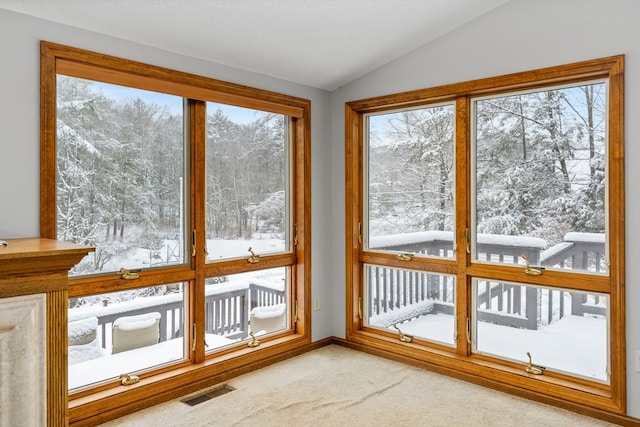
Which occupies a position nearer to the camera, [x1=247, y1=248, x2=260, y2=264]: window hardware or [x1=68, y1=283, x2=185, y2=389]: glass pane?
[x1=68, y1=283, x2=185, y2=389]: glass pane

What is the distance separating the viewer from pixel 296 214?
147 inches

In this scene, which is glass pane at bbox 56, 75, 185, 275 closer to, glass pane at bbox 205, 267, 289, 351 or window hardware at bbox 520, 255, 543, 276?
glass pane at bbox 205, 267, 289, 351

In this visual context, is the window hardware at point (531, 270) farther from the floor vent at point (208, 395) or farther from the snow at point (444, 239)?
the floor vent at point (208, 395)

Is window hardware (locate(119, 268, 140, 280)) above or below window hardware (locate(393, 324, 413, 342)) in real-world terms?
above

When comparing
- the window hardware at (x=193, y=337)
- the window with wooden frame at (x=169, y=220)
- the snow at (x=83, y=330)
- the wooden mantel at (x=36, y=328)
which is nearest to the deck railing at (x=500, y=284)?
the window with wooden frame at (x=169, y=220)

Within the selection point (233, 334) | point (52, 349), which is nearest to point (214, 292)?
point (233, 334)

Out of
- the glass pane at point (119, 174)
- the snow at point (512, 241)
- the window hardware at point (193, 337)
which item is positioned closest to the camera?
the glass pane at point (119, 174)

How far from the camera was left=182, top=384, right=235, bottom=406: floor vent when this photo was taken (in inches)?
110

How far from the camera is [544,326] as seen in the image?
2904 millimetres

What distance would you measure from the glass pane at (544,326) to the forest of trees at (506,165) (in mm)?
391

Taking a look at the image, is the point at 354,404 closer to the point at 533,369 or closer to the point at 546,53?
the point at 533,369

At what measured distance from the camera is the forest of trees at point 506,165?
2.72 metres

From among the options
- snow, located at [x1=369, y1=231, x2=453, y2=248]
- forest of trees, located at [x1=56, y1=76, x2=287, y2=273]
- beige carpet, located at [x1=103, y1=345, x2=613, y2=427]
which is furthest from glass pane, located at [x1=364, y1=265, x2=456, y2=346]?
forest of trees, located at [x1=56, y1=76, x2=287, y2=273]

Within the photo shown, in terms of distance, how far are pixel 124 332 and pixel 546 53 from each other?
10.2 feet
